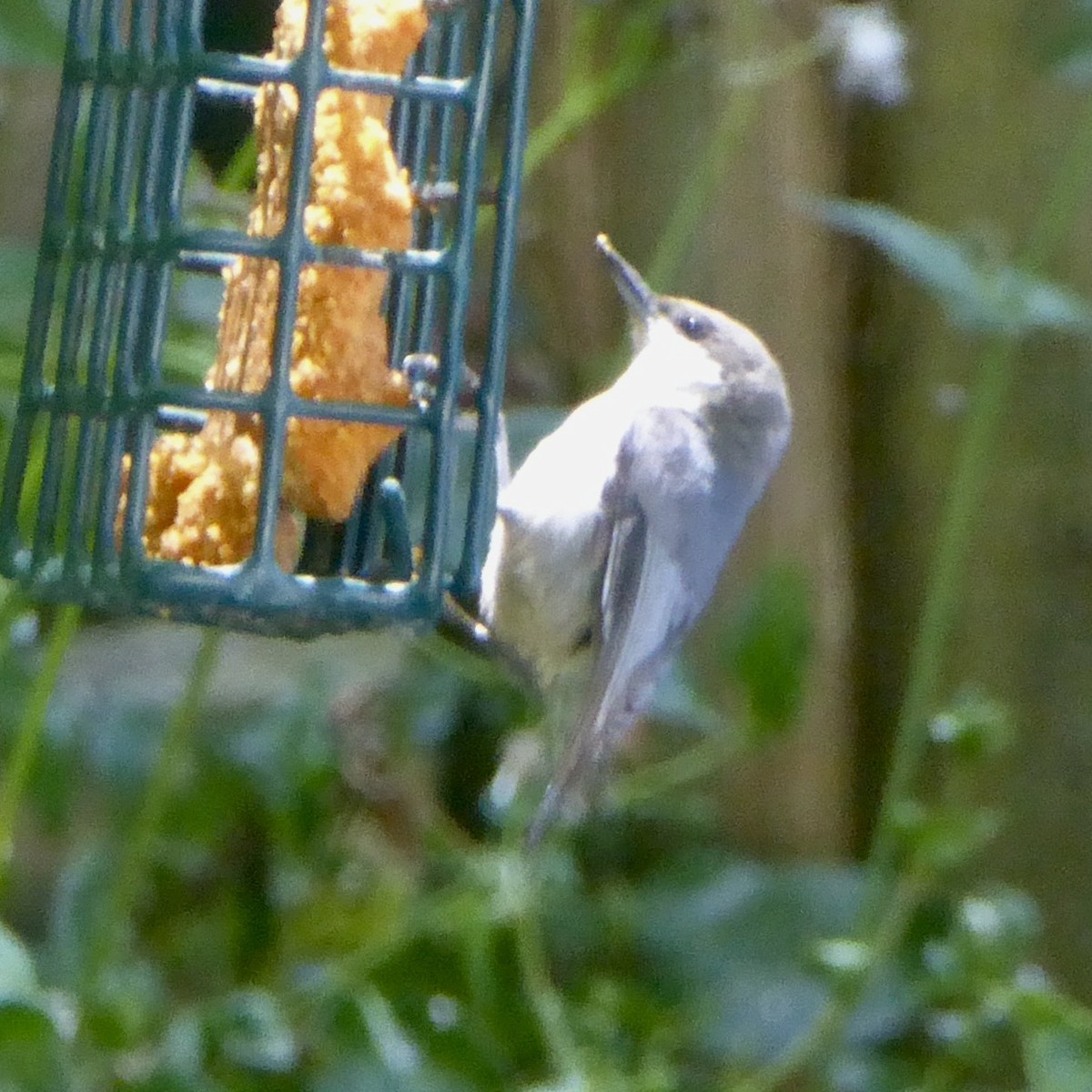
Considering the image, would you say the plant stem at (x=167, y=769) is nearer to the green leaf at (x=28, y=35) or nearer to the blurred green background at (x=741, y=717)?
the blurred green background at (x=741, y=717)

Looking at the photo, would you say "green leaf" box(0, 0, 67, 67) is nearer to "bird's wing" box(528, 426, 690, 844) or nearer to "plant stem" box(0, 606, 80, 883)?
"plant stem" box(0, 606, 80, 883)

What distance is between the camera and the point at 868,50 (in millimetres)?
2861

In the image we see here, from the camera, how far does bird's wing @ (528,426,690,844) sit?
2.11 meters

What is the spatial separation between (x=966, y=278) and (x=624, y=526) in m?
0.52

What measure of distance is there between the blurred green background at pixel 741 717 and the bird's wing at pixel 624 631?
14.5 inches

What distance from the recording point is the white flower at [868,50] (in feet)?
9.24

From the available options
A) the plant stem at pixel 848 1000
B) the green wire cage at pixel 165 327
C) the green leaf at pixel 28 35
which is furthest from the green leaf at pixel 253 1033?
the green leaf at pixel 28 35

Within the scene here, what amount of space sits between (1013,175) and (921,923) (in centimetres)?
112

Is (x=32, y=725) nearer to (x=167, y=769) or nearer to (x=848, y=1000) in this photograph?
(x=167, y=769)

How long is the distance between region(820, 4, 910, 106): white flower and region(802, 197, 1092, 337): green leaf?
435mm

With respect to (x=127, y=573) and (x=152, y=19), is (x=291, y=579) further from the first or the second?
(x=152, y=19)

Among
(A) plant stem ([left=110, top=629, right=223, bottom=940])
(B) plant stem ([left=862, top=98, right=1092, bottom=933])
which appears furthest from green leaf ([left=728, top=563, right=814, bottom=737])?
(A) plant stem ([left=110, top=629, right=223, bottom=940])

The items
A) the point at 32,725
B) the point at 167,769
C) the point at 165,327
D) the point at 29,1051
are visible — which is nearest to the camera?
the point at 165,327

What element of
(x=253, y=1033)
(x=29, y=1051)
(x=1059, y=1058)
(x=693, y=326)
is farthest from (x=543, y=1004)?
(x=693, y=326)
